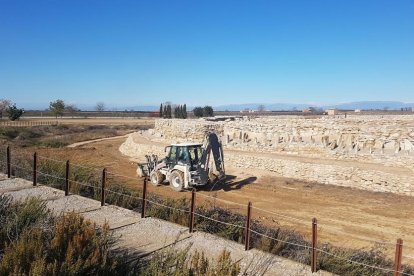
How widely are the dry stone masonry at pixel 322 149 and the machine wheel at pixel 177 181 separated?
766 cm

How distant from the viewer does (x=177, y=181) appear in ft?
60.0

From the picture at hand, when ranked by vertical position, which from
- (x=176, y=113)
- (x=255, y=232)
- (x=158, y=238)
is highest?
(x=176, y=113)

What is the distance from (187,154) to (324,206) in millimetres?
6490

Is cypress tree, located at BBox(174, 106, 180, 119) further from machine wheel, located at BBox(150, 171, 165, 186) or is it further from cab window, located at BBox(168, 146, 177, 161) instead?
cab window, located at BBox(168, 146, 177, 161)

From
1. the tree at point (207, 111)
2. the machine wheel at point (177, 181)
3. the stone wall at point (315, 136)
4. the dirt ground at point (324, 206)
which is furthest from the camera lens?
the tree at point (207, 111)

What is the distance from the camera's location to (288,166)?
→ 23.1 metres

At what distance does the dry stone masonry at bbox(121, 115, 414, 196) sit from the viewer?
20078 mm

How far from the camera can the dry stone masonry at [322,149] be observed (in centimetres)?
2008

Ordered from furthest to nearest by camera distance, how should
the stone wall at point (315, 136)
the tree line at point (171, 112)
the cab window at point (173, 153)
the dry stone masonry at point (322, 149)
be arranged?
the tree line at point (171, 112)
the stone wall at point (315, 136)
the dry stone masonry at point (322, 149)
the cab window at point (173, 153)

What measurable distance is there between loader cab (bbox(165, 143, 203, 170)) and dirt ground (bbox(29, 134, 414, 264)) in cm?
144

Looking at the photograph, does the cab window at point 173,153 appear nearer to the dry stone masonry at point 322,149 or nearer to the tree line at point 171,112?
the dry stone masonry at point 322,149

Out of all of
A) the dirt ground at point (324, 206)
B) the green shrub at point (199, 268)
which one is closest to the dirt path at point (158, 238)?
the green shrub at point (199, 268)

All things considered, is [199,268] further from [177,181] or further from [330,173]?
[330,173]

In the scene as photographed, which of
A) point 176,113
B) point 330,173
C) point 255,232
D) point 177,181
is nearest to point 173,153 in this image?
point 177,181
